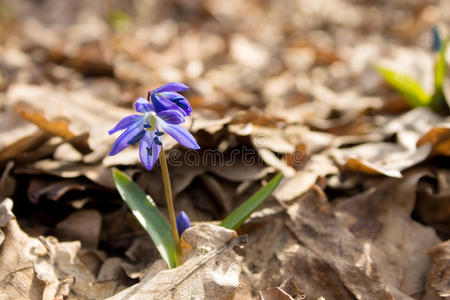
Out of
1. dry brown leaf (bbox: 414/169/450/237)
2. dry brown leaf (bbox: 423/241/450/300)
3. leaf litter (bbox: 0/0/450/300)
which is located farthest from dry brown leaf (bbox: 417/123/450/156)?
dry brown leaf (bbox: 423/241/450/300)

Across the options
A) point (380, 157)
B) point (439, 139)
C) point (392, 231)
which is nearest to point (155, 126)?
point (392, 231)

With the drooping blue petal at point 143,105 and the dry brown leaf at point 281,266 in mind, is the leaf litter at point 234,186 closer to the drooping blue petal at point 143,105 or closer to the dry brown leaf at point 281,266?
the dry brown leaf at point 281,266

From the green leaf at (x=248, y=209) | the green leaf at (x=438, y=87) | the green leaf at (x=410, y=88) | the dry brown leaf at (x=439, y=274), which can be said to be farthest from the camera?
the green leaf at (x=410, y=88)

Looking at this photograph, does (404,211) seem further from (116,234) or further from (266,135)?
(116,234)

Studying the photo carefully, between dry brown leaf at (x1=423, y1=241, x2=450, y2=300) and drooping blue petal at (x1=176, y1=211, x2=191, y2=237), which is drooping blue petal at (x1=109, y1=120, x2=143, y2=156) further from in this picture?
dry brown leaf at (x1=423, y1=241, x2=450, y2=300)

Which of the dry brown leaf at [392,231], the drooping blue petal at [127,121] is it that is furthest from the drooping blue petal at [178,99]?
the dry brown leaf at [392,231]

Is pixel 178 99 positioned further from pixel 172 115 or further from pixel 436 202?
pixel 436 202

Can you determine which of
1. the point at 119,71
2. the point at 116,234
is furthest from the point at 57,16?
the point at 116,234
